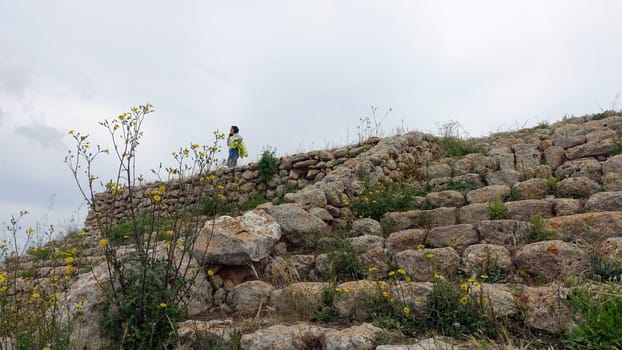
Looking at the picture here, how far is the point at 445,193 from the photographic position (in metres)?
5.52

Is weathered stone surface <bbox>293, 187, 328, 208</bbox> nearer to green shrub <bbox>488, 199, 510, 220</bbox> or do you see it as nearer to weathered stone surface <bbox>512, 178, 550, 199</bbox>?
green shrub <bbox>488, 199, 510, 220</bbox>

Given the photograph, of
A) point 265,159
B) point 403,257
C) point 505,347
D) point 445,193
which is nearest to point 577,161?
point 445,193

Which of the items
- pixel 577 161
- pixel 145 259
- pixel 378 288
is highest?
pixel 577 161

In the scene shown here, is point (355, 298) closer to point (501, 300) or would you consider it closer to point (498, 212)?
point (501, 300)

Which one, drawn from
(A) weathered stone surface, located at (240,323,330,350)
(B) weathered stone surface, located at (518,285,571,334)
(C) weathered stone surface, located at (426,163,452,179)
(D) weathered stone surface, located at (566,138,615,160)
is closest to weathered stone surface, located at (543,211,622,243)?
(B) weathered stone surface, located at (518,285,571,334)

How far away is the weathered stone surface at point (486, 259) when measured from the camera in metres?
3.59

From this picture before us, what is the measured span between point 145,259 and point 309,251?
6.19 feet

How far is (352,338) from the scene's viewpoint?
9.27ft

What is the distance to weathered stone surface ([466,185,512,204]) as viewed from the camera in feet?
17.3

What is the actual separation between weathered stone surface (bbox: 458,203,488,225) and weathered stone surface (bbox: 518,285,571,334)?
5.76 ft

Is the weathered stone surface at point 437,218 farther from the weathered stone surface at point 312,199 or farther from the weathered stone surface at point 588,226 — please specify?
the weathered stone surface at point 312,199

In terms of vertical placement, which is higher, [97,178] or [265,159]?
[265,159]

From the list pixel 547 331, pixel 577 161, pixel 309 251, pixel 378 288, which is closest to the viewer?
pixel 547 331

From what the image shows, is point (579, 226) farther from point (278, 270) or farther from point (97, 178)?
point (97, 178)
